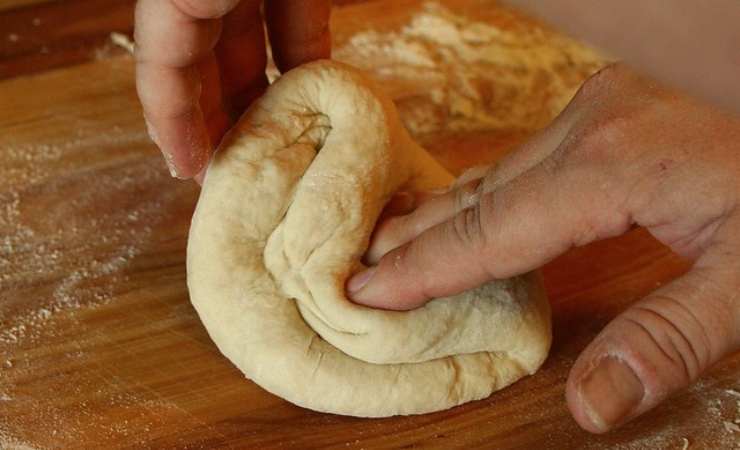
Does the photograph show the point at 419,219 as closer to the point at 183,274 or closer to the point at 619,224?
the point at 619,224

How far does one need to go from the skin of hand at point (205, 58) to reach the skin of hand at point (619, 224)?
319 millimetres

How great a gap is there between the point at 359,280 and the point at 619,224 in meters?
0.38

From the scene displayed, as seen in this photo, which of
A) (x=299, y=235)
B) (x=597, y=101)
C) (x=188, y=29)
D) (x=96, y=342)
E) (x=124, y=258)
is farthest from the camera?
(x=124, y=258)

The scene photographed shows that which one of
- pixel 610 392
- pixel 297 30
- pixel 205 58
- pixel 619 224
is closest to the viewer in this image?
pixel 610 392

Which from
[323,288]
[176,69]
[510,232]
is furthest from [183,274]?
[510,232]

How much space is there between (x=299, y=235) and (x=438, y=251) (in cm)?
22

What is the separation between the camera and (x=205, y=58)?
1.18m

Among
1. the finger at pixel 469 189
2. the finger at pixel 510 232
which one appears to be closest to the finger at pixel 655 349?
the finger at pixel 510 232

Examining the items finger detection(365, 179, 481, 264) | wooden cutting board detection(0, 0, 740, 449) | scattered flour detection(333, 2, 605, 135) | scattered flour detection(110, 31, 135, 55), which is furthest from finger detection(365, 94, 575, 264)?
scattered flour detection(110, 31, 135, 55)

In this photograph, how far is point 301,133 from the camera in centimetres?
127

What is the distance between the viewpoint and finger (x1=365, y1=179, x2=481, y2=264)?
1.19 m

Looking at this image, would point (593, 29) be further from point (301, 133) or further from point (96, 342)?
point (96, 342)

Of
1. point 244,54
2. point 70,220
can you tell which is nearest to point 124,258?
point 70,220

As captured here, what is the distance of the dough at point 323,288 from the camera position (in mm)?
1202
